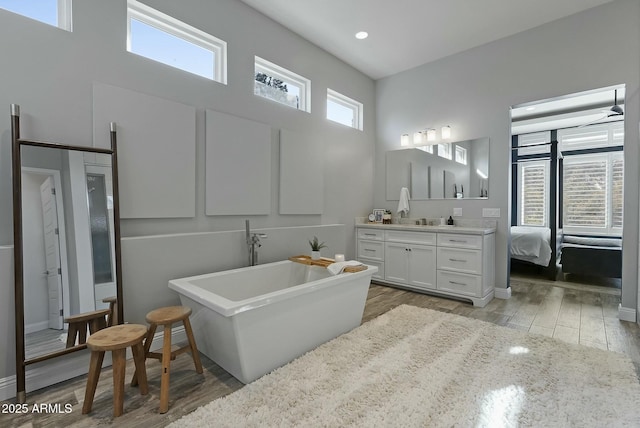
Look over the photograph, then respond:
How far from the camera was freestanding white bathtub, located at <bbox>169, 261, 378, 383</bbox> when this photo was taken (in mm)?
1888

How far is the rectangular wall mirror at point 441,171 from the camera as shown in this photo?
4016 mm

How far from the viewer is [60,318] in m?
1.98

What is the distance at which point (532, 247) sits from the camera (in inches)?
187

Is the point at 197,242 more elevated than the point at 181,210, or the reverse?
the point at 181,210

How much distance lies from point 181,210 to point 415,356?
7.46 feet

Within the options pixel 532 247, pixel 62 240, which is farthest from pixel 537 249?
pixel 62 240

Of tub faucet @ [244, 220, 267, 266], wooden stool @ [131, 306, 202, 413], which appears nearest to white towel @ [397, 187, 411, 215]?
tub faucet @ [244, 220, 267, 266]

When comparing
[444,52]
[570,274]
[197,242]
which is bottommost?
[570,274]

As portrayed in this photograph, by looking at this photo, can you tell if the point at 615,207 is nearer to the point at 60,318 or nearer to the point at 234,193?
the point at 234,193

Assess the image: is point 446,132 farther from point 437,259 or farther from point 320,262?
point 320,262

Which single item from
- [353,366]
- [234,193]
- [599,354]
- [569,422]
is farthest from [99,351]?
[599,354]

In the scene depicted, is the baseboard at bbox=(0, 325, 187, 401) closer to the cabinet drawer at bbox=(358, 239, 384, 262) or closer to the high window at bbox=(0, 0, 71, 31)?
the high window at bbox=(0, 0, 71, 31)

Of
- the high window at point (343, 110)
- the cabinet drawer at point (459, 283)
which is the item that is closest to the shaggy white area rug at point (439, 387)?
the cabinet drawer at point (459, 283)

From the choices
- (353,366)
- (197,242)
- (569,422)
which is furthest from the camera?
(197,242)
